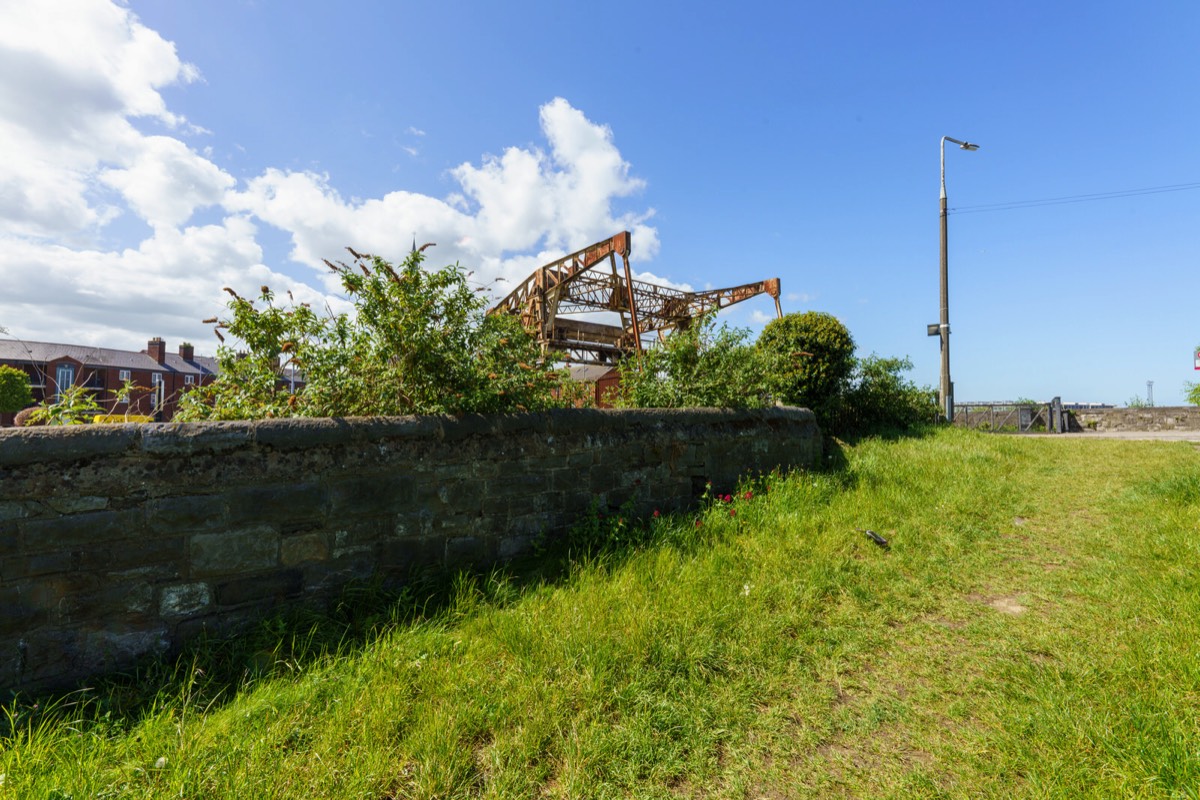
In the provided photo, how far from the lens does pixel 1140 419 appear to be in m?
16.0

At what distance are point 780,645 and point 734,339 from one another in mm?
4137

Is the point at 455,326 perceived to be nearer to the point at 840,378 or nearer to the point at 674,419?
the point at 674,419

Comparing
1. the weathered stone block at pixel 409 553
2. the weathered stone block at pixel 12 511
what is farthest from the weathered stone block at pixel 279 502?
the weathered stone block at pixel 12 511

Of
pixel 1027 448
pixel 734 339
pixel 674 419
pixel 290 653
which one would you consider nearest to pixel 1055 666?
pixel 674 419

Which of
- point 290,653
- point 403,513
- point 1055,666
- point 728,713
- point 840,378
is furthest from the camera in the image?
point 840,378

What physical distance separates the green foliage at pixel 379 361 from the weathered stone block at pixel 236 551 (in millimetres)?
929

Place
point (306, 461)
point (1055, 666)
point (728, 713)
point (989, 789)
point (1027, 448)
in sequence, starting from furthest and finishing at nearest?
point (1027, 448) < point (306, 461) < point (1055, 666) < point (728, 713) < point (989, 789)

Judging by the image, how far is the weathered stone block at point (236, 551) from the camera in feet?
8.56

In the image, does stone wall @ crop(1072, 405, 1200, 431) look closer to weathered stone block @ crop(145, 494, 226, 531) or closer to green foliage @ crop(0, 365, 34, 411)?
weathered stone block @ crop(145, 494, 226, 531)

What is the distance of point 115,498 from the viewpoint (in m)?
2.43

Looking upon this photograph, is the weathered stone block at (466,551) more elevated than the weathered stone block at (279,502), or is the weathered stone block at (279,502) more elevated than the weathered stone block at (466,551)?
the weathered stone block at (279,502)

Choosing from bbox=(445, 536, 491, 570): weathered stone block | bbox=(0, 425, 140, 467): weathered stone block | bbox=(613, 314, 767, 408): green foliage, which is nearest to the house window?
bbox=(0, 425, 140, 467): weathered stone block

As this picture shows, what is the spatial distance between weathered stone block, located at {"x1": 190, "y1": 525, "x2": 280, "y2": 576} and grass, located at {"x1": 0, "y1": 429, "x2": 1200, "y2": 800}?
390 millimetres

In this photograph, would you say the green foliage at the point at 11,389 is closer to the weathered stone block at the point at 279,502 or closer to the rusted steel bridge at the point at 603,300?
the rusted steel bridge at the point at 603,300
